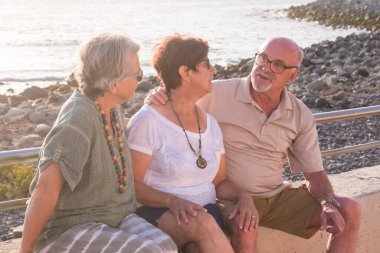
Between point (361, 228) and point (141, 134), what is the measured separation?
1.90 metres

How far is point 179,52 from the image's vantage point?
3824 millimetres

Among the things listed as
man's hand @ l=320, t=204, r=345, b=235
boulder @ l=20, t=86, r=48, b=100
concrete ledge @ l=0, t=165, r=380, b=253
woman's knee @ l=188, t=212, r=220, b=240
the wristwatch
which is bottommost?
boulder @ l=20, t=86, r=48, b=100

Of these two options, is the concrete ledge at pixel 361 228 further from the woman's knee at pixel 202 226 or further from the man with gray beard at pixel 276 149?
the woman's knee at pixel 202 226

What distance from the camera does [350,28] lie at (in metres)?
55.1

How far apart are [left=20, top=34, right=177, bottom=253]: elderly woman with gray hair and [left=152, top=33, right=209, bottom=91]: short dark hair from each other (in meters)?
0.42

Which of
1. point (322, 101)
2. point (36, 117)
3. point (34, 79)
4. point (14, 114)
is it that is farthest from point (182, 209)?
point (34, 79)

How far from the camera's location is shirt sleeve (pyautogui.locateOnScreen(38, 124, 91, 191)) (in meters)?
3.12

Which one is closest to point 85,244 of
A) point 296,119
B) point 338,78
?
point 296,119

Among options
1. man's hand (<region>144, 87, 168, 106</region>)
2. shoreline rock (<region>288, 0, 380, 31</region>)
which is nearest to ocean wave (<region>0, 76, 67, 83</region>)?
shoreline rock (<region>288, 0, 380, 31</region>)

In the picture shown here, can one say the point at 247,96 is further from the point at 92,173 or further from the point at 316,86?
the point at 316,86

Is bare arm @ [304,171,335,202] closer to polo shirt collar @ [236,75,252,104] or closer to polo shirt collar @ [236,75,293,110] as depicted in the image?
polo shirt collar @ [236,75,293,110]

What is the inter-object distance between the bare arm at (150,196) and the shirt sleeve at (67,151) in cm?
58

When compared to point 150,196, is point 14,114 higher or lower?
lower

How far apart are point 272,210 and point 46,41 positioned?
45.8 meters
